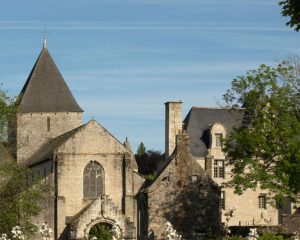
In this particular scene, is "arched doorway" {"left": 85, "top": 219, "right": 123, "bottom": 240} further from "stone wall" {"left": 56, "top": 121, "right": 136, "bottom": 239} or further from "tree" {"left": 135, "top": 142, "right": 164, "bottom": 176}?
"tree" {"left": 135, "top": 142, "right": 164, "bottom": 176}

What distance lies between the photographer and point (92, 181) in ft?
207

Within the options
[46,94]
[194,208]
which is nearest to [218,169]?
[46,94]

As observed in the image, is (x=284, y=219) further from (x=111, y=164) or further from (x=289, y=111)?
(x=111, y=164)

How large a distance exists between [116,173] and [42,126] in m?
14.4

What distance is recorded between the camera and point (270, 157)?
45438 millimetres

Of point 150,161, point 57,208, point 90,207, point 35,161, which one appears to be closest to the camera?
point 90,207

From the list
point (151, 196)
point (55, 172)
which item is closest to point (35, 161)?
point (55, 172)

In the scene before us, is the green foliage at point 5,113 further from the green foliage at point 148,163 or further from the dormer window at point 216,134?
the green foliage at point 148,163

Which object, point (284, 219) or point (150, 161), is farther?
point (150, 161)

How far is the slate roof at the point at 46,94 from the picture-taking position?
76.1 meters

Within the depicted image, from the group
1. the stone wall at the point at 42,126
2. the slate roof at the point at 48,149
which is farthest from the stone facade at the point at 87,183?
the stone wall at the point at 42,126

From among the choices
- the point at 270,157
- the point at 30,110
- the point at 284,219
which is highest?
the point at 30,110

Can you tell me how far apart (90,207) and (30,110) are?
2087 cm

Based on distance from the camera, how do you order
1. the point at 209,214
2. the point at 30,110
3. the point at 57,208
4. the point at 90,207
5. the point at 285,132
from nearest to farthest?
the point at 285,132 → the point at 209,214 → the point at 90,207 → the point at 57,208 → the point at 30,110
